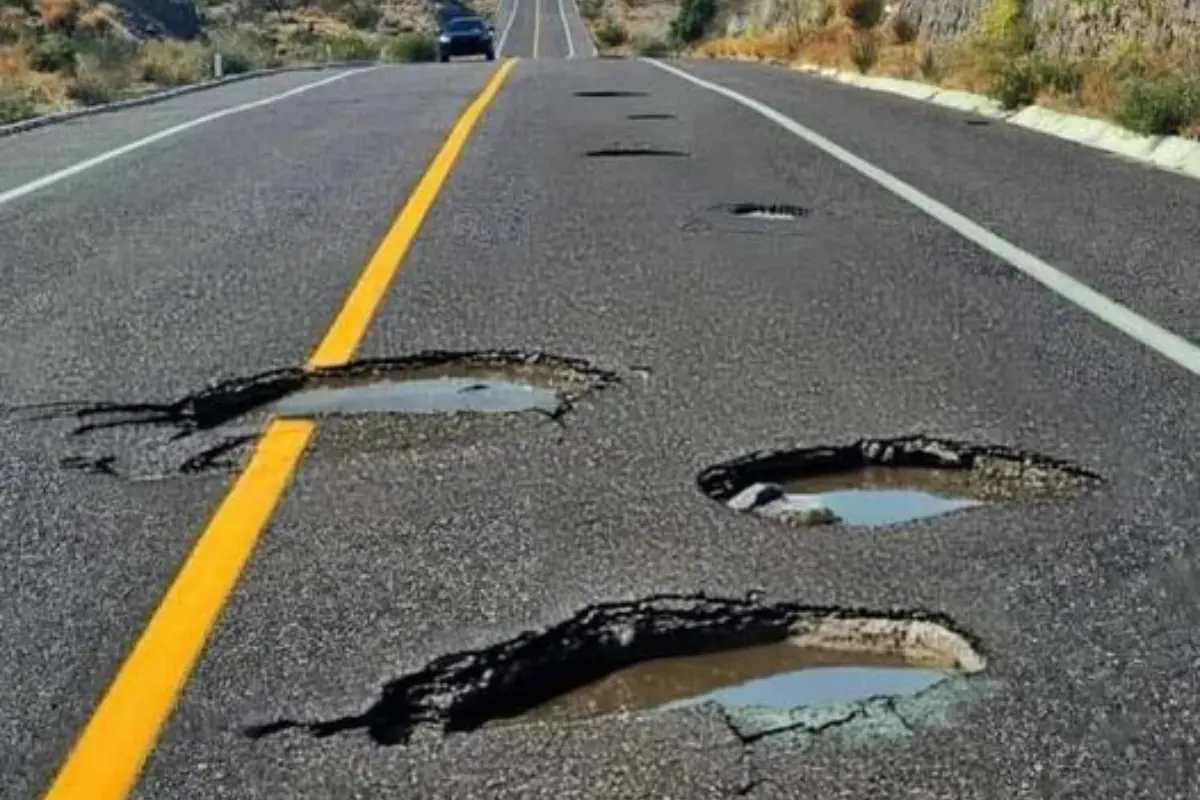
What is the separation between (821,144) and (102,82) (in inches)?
859

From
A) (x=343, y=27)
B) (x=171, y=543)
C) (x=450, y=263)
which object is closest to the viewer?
(x=171, y=543)

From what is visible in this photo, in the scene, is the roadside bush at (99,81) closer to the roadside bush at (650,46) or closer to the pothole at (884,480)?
the pothole at (884,480)

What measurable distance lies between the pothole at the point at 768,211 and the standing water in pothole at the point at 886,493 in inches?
204

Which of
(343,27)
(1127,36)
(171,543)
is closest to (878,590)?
(171,543)

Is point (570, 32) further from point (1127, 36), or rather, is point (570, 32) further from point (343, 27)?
point (1127, 36)

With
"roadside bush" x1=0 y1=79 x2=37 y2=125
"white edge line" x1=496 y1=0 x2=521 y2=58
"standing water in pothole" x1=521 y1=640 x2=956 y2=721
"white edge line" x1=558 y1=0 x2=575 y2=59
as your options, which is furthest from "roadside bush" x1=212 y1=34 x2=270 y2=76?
"standing water in pothole" x1=521 y1=640 x2=956 y2=721

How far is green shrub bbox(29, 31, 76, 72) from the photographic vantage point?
3809 centimetres

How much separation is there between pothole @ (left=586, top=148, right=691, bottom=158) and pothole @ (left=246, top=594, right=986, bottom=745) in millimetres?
9901

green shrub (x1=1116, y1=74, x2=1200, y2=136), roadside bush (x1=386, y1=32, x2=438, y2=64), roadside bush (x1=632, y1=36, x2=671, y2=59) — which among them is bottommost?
roadside bush (x1=632, y1=36, x2=671, y2=59)

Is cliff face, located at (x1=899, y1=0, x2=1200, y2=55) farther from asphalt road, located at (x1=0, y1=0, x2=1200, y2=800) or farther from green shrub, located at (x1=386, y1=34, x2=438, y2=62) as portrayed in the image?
green shrub, located at (x1=386, y1=34, x2=438, y2=62)

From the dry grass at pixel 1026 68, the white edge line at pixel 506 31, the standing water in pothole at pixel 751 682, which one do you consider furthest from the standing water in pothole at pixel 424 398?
the white edge line at pixel 506 31

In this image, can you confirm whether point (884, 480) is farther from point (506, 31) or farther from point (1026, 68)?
point (506, 31)

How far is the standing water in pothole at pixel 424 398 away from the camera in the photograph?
6395mm

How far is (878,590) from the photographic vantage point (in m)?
4.50
